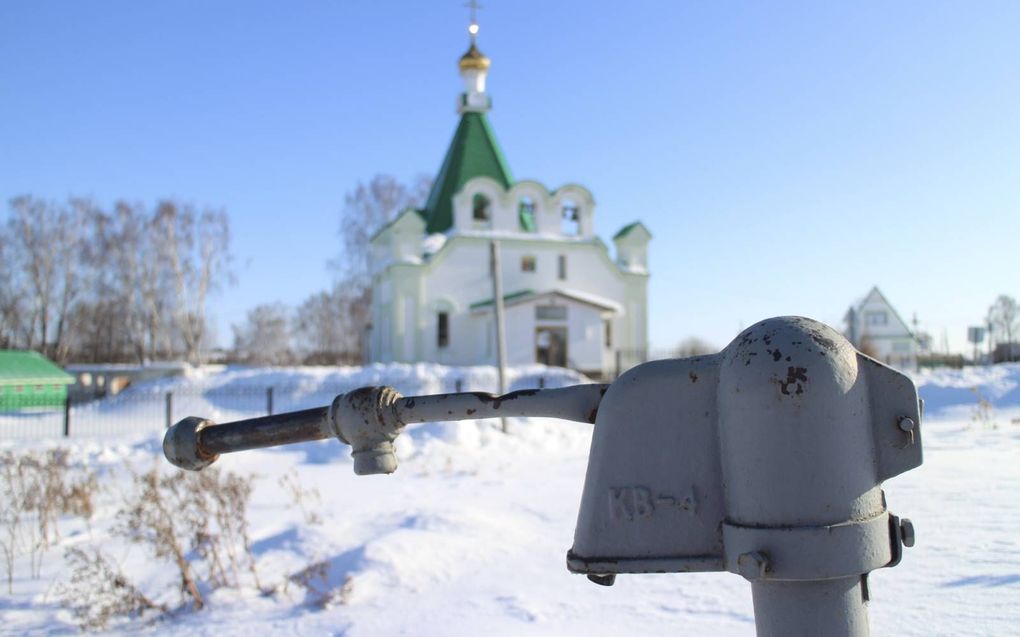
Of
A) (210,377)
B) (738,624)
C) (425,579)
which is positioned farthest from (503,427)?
(210,377)

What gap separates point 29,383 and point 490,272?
14425 mm

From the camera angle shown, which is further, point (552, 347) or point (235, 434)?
point (552, 347)

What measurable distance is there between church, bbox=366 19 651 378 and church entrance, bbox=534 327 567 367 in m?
0.05

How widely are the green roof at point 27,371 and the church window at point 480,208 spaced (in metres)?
14.1

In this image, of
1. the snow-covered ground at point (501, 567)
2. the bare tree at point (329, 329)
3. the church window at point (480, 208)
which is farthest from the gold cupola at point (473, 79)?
the snow-covered ground at point (501, 567)

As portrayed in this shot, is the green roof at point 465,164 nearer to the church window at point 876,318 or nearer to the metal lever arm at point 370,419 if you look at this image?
the church window at point 876,318

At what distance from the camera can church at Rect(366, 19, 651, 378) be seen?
27.3 meters

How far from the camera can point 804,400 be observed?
970mm

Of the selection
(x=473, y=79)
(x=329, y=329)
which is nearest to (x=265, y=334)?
(x=329, y=329)

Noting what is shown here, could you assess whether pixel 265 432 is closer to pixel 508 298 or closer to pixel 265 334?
pixel 508 298

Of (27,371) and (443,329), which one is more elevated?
(443,329)

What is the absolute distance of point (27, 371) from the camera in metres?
24.2

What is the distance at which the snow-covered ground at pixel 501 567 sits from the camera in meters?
3.41

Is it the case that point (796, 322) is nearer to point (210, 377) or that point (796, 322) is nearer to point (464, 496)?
point (464, 496)
